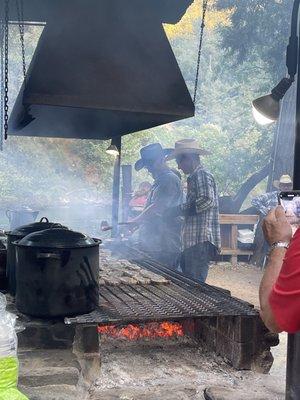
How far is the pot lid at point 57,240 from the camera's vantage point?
314 centimetres

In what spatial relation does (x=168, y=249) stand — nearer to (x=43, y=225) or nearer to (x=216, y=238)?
(x=216, y=238)

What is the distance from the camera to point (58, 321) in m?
3.16

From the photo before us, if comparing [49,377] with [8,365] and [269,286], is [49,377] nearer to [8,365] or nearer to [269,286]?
[8,365]

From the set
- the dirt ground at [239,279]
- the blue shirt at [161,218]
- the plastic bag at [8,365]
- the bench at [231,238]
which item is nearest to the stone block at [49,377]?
the plastic bag at [8,365]

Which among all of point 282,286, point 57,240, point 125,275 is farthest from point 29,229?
point 282,286

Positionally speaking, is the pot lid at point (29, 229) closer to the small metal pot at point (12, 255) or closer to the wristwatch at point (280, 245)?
the small metal pot at point (12, 255)

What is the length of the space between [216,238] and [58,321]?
10.2ft

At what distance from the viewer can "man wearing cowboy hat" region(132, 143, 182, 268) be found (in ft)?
21.0

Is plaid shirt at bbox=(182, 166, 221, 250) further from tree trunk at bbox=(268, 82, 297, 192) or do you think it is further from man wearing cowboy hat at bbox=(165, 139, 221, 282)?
tree trunk at bbox=(268, 82, 297, 192)

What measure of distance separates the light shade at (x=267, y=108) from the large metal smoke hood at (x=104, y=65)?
3.03ft

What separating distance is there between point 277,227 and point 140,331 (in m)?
2.59

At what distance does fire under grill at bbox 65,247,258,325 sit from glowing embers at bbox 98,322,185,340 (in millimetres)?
412

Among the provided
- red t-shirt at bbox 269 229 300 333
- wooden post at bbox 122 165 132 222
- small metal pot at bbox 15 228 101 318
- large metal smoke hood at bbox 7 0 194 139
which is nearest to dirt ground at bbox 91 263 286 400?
small metal pot at bbox 15 228 101 318

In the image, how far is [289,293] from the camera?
1.68 metres
